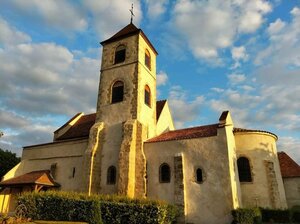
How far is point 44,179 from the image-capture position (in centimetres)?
2138

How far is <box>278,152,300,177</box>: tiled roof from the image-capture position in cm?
2246

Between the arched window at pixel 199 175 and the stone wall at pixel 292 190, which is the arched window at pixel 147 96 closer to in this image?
the arched window at pixel 199 175

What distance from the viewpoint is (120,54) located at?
78.7 feet

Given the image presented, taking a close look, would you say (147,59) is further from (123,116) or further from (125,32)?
(123,116)

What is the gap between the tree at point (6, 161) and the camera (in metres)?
38.5

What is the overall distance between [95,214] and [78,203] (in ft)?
5.05

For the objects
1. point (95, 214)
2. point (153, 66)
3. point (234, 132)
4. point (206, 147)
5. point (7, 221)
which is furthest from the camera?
point (153, 66)

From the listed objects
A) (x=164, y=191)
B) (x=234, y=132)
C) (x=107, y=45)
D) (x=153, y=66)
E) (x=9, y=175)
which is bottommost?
(x=164, y=191)

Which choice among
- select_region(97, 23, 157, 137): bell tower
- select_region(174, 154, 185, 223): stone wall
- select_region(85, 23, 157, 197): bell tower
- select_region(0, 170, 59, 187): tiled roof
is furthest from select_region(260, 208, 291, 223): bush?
select_region(0, 170, 59, 187): tiled roof

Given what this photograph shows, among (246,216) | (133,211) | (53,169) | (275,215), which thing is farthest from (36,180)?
(275,215)

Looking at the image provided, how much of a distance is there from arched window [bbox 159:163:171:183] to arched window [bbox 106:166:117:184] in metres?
3.59

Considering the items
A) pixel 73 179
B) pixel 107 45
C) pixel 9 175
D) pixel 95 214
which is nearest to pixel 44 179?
pixel 73 179

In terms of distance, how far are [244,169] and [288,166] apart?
716 centimetres

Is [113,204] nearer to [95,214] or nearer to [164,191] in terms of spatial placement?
[95,214]
